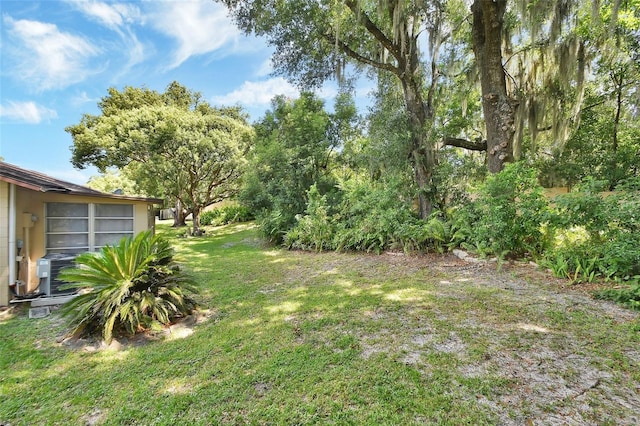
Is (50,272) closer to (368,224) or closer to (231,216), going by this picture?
(368,224)

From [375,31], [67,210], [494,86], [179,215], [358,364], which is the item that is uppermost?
[375,31]

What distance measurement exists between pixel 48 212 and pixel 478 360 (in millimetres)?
6826

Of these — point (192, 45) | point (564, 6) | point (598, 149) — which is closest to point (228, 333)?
point (564, 6)

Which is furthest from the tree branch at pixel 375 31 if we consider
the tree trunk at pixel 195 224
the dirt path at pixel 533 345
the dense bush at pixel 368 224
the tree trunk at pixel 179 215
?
the tree trunk at pixel 179 215

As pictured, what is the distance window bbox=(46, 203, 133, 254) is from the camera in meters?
5.02

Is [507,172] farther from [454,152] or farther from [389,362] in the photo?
[389,362]

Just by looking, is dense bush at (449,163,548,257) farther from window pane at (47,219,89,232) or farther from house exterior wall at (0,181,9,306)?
window pane at (47,219,89,232)

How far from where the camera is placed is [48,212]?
494 cm

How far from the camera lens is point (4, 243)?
154 inches

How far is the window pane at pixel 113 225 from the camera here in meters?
5.50

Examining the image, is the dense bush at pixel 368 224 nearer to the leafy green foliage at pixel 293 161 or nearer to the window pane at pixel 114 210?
the leafy green foliage at pixel 293 161

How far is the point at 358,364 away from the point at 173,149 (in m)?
11.6

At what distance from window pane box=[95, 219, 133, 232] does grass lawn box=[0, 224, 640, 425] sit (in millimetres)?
2117

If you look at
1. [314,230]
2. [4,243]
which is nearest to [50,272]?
[4,243]
